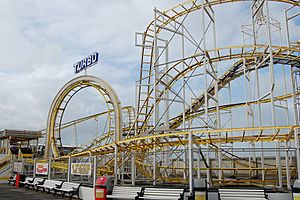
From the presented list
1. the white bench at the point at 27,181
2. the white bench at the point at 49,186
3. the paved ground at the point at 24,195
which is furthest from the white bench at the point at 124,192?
the white bench at the point at 27,181

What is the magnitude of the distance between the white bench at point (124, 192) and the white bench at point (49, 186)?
4.32m

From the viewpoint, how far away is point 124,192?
11.4 meters

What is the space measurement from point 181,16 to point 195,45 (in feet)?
7.43

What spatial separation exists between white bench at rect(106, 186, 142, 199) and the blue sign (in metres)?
16.5

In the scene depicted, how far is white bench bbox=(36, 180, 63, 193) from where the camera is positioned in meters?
15.2

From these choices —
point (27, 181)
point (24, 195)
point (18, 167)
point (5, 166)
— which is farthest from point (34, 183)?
point (5, 166)

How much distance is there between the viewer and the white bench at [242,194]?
9422mm

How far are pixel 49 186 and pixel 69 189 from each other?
98.2 inches

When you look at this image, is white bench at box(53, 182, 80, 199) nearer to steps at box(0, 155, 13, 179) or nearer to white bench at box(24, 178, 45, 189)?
white bench at box(24, 178, 45, 189)

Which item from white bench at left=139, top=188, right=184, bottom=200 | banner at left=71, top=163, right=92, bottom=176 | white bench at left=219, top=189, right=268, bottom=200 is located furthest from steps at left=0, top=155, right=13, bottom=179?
white bench at left=219, top=189, right=268, bottom=200

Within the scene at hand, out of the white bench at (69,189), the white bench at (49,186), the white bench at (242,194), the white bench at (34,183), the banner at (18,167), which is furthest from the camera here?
the banner at (18,167)

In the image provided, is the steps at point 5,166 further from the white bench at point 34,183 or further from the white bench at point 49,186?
the white bench at point 49,186

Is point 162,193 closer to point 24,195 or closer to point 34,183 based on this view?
point 24,195

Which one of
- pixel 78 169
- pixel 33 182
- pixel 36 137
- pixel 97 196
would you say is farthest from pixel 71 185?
pixel 36 137
